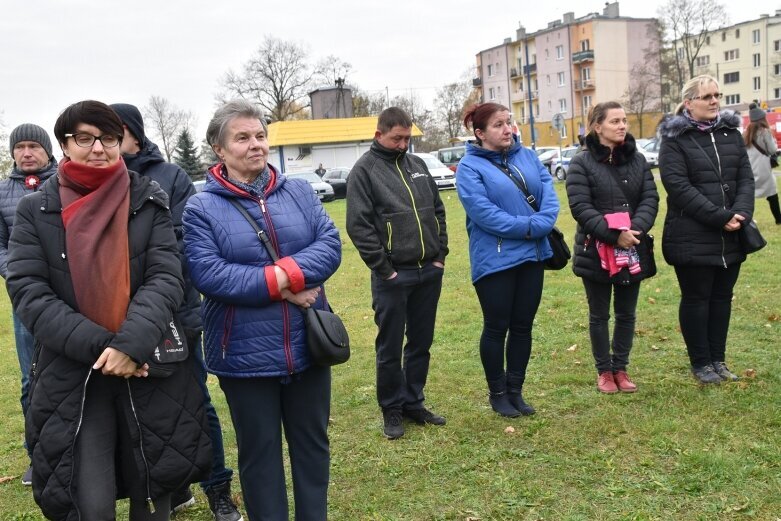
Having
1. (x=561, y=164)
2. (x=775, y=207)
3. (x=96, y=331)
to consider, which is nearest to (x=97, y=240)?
(x=96, y=331)

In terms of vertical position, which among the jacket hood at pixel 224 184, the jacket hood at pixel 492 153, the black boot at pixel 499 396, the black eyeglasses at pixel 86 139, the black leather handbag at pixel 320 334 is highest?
the black eyeglasses at pixel 86 139

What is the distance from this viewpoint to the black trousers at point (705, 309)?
212 inches

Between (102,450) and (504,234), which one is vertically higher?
(504,234)

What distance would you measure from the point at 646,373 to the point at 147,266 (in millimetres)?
4171

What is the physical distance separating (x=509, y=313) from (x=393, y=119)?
5.05 feet

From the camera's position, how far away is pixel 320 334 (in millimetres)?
3166

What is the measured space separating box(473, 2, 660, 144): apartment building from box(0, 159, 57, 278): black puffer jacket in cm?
6867

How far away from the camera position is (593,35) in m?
72.1

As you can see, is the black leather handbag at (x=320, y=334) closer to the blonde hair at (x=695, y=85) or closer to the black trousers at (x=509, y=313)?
the black trousers at (x=509, y=313)

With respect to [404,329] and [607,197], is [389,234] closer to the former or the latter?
[404,329]

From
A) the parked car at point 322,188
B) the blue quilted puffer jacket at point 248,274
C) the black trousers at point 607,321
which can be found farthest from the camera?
the parked car at point 322,188

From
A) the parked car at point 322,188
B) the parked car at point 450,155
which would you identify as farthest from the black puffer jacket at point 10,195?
the parked car at point 450,155

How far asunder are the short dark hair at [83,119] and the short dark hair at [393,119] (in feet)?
6.98

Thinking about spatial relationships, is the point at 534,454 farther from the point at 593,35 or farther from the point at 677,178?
the point at 593,35
